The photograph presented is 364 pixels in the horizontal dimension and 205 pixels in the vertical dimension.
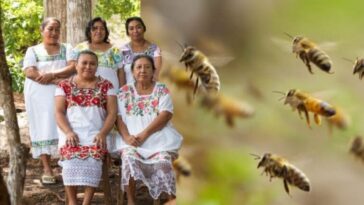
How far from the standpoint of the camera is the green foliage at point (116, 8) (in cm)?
1272

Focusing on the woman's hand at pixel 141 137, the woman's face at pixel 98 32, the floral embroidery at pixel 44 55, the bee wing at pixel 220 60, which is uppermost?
the woman's face at pixel 98 32

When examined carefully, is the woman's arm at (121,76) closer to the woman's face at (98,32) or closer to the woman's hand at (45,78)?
the woman's face at (98,32)

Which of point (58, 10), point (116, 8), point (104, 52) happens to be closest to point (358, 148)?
point (104, 52)

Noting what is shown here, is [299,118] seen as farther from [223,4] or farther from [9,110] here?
[9,110]

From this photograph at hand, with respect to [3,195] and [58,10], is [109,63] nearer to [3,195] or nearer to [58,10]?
[58,10]

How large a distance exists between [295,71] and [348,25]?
35 cm

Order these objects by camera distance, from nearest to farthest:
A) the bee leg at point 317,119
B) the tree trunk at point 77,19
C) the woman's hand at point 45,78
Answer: the bee leg at point 317,119 → the woman's hand at point 45,78 → the tree trunk at point 77,19

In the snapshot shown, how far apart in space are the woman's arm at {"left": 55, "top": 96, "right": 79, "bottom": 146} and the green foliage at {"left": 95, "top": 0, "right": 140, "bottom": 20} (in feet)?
24.1

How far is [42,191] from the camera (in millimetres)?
7098

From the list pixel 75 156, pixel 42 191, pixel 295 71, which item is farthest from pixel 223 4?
pixel 42 191

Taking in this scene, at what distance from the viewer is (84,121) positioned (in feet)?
17.4

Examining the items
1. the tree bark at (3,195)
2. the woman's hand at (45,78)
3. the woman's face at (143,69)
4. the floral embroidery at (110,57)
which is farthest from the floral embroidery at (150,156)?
the tree bark at (3,195)

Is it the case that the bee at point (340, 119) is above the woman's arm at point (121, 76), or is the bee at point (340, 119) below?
below

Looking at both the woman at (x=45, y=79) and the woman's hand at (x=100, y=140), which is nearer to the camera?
the woman's hand at (x=100, y=140)
